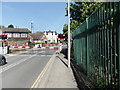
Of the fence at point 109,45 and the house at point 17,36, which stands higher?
the house at point 17,36

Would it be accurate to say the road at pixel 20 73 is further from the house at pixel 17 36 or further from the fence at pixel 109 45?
the house at pixel 17 36

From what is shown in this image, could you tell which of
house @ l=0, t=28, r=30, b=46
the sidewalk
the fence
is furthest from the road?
house @ l=0, t=28, r=30, b=46

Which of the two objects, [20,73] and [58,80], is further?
[20,73]

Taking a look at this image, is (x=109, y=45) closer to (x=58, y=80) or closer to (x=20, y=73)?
(x=58, y=80)

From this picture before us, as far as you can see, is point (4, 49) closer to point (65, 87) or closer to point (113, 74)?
point (65, 87)

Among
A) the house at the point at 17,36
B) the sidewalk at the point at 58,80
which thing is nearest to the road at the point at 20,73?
the sidewalk at the point at 58,80

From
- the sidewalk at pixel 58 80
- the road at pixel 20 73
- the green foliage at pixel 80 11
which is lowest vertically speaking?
the road at pixel 20 73

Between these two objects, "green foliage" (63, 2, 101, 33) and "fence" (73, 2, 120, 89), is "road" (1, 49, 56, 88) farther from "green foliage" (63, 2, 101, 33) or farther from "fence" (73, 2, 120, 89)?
"green foliage" (63, 2, 101, 33)

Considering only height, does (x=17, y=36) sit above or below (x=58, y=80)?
above

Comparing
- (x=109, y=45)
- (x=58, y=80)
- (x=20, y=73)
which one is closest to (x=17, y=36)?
(x=20, y=73)

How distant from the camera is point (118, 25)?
3723 millimetres

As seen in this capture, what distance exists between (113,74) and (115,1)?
1.66 metres

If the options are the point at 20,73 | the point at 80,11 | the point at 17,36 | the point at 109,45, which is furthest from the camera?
the point at 17,36

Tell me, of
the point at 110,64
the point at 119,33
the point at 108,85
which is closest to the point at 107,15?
the point at 119,33
